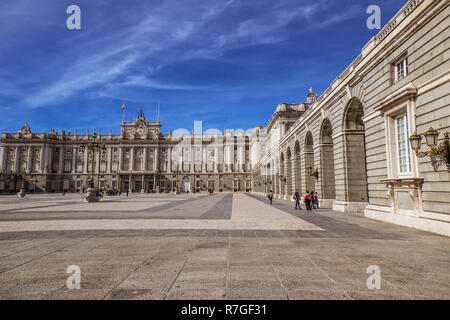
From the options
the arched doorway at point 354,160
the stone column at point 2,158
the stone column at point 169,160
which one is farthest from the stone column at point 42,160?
the arched doorway at point 354,160

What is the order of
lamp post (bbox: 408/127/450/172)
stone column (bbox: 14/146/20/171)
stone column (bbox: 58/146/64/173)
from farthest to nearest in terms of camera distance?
1. stone column (bbox: 58/146/64/173)
2. stone column (bbox: 14/146/20/171)
3. lamp post (bbox: 408/127/450/172)

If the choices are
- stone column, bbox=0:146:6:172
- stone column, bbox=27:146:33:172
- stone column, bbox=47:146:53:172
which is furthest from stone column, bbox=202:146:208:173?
stone column, bbox=0:146:6:172

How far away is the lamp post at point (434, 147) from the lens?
8062 millimetres

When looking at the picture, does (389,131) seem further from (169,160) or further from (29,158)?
(29,158)

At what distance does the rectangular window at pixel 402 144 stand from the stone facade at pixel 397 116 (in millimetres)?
39

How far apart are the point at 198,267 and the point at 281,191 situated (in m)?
31.6

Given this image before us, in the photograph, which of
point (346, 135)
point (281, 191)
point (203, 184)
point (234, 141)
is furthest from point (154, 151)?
point (346, 135)

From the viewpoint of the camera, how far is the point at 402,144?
1098 centimetres

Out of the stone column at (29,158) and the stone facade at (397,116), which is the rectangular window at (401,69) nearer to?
the stone facade at (397,116)

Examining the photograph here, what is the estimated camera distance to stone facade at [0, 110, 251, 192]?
269ft

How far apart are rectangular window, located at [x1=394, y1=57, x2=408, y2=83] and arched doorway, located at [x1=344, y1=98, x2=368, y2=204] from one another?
4.66m

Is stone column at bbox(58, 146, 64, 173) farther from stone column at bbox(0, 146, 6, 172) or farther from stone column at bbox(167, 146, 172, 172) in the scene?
stone column at bbox(167, 146, 172, 172)
